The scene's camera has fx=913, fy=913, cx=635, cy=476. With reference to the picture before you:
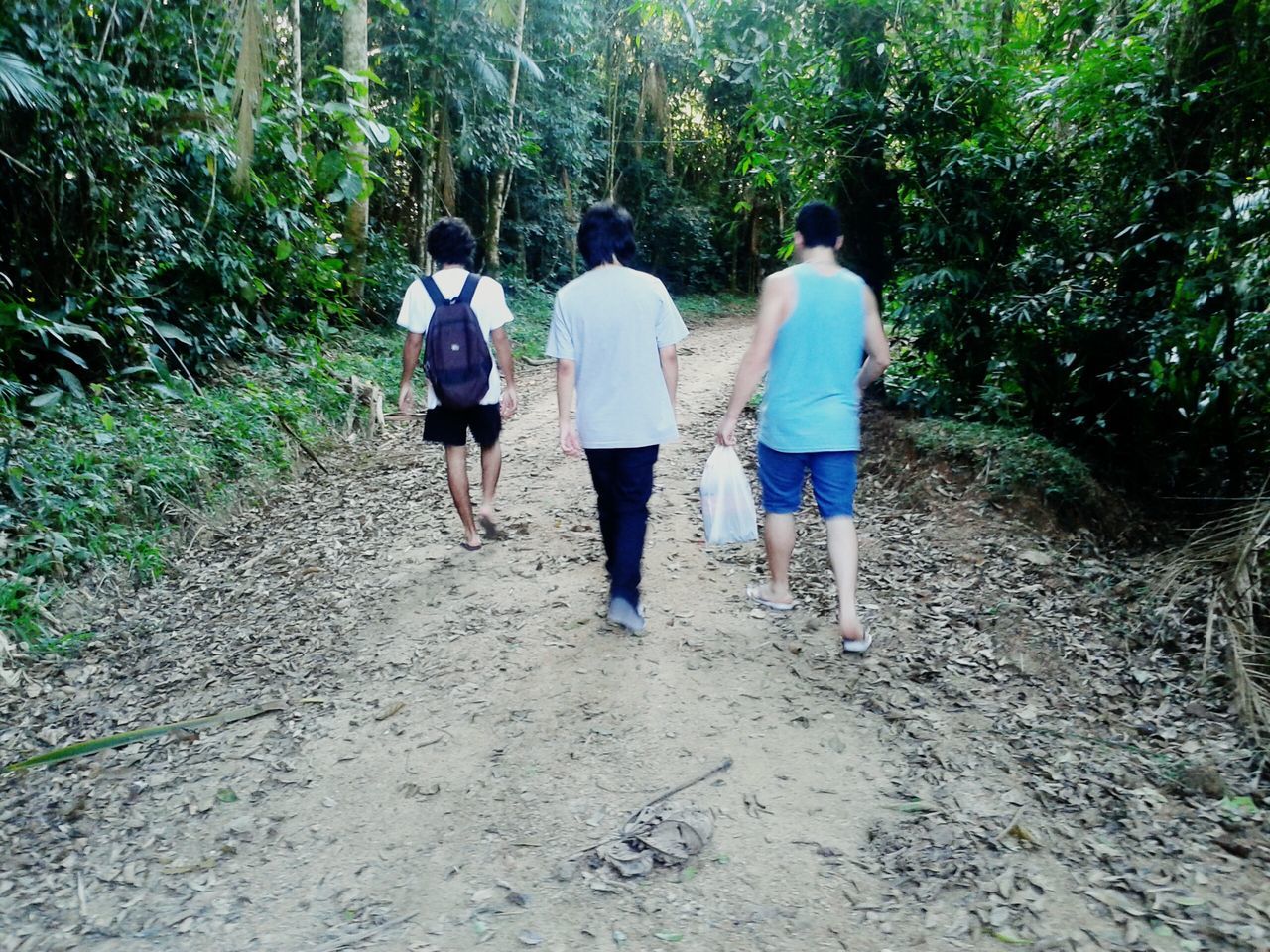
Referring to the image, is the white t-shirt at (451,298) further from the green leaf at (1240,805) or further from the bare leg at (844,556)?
the green leaf at (1240,805)

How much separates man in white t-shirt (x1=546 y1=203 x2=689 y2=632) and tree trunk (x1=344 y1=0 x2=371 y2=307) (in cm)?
352

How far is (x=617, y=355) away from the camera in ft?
12.6

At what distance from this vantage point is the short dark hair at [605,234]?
384cm

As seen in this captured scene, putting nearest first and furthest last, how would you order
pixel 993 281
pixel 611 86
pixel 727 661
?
pixel 727 661 < pixel 993 281 < pixel 611 86

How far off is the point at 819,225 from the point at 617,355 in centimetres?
98

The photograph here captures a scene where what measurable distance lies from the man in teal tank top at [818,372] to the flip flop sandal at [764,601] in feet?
1.34

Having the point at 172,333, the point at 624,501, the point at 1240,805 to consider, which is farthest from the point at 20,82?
the point at 1240,805

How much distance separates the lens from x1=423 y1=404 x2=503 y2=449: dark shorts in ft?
16.1

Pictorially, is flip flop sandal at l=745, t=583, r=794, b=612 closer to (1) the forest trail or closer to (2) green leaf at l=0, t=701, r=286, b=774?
(1) the forest trail

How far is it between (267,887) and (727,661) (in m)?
2.00

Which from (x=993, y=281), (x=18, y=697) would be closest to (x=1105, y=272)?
(x=993, y=281)

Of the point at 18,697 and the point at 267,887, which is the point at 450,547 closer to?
the point at 18,697

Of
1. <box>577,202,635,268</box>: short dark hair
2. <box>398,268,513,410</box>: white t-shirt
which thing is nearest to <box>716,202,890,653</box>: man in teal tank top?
<box>577,202,635,268</box>: short dark hair

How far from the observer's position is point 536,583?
16.1ft
